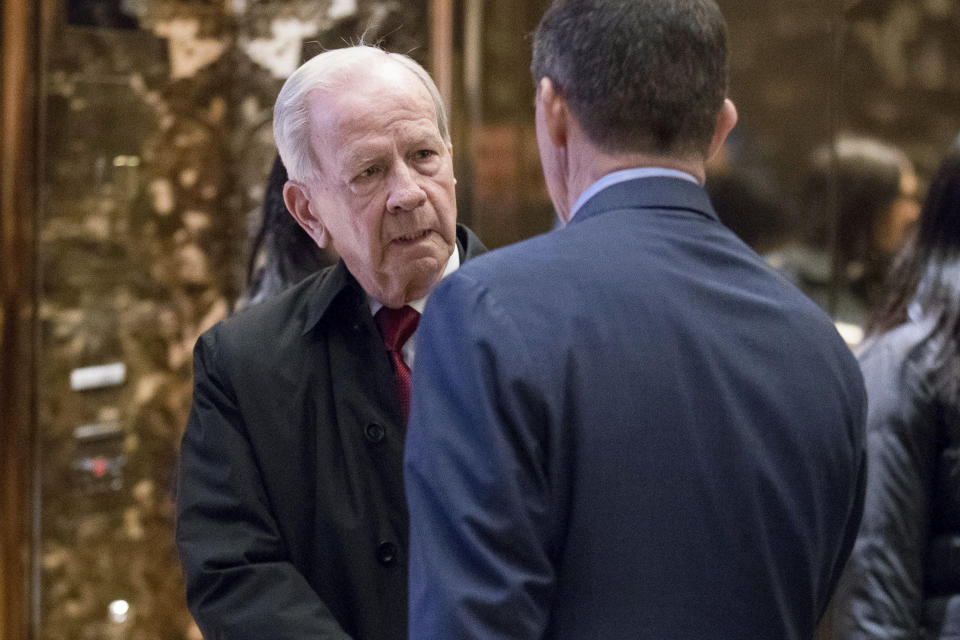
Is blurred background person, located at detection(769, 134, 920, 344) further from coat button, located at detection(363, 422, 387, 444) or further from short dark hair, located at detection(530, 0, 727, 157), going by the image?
short dark hair, located at detection(530, 0, 727, 157)

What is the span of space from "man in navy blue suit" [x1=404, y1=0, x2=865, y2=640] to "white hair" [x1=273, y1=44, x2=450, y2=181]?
1.85 ft

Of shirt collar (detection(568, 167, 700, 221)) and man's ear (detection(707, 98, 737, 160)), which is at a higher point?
man's ear (detection(707, 98, 737, 160))

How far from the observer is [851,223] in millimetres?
3258

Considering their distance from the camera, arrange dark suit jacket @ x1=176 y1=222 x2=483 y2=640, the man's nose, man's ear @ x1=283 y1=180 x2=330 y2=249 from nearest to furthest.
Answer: dark suit jacket @ x1=176 y1=222 x2=483 y2=640 < the man's nose < man's ear @ x1=283 y1=180 x2=330 y2=249

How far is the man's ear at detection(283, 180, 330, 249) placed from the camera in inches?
72.3

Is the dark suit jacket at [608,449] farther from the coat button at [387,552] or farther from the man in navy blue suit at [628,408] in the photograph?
the coat button at [387,552]

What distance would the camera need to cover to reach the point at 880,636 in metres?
2.04

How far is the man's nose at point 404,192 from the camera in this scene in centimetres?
168

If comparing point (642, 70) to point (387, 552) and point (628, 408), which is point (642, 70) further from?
point (387, 552)

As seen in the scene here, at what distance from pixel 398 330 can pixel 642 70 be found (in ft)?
2.16

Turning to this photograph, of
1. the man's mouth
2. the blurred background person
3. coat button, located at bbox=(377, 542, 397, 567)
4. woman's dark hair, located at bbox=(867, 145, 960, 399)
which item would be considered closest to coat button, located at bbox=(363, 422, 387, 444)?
coat button, located at bbox=(377, 542, 397, 567)

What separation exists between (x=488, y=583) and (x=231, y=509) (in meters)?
0.61

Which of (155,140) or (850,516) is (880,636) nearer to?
(850,516)

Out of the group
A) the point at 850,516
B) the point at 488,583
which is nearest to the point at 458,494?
Result: the point at 488,583
